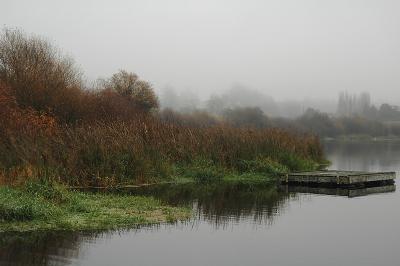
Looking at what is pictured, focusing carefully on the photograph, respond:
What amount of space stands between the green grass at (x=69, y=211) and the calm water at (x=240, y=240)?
61 centimetres

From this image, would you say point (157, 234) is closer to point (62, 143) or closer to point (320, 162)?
point (62, 143)

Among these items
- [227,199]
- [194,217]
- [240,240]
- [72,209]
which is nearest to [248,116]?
[227,199]

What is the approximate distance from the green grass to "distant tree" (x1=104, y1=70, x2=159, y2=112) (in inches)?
1789

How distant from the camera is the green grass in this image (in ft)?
40.4

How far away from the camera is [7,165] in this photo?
18203 millimetres

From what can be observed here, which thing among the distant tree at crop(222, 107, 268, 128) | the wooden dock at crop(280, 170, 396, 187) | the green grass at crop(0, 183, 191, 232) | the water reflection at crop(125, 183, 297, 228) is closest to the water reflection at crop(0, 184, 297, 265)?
the water reflection at crop(125, 183, 297, 228)

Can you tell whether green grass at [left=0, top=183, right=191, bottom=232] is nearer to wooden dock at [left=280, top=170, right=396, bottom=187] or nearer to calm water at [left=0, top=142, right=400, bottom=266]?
calm water at [left=0, top=142, right=400, bottom=266]

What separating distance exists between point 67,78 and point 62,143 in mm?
24767

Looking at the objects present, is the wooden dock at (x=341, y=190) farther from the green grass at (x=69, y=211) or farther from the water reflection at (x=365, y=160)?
the water reflection at (x=365, y=160)

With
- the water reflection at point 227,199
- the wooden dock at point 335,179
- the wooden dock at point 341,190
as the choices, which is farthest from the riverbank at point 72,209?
the wooden dock at point 335,179

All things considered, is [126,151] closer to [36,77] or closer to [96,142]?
[96,142]

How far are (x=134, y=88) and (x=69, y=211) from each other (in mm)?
48695

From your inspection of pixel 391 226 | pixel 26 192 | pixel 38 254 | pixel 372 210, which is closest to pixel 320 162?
pixel 372 210

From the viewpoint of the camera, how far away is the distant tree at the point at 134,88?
61250 millimetres
